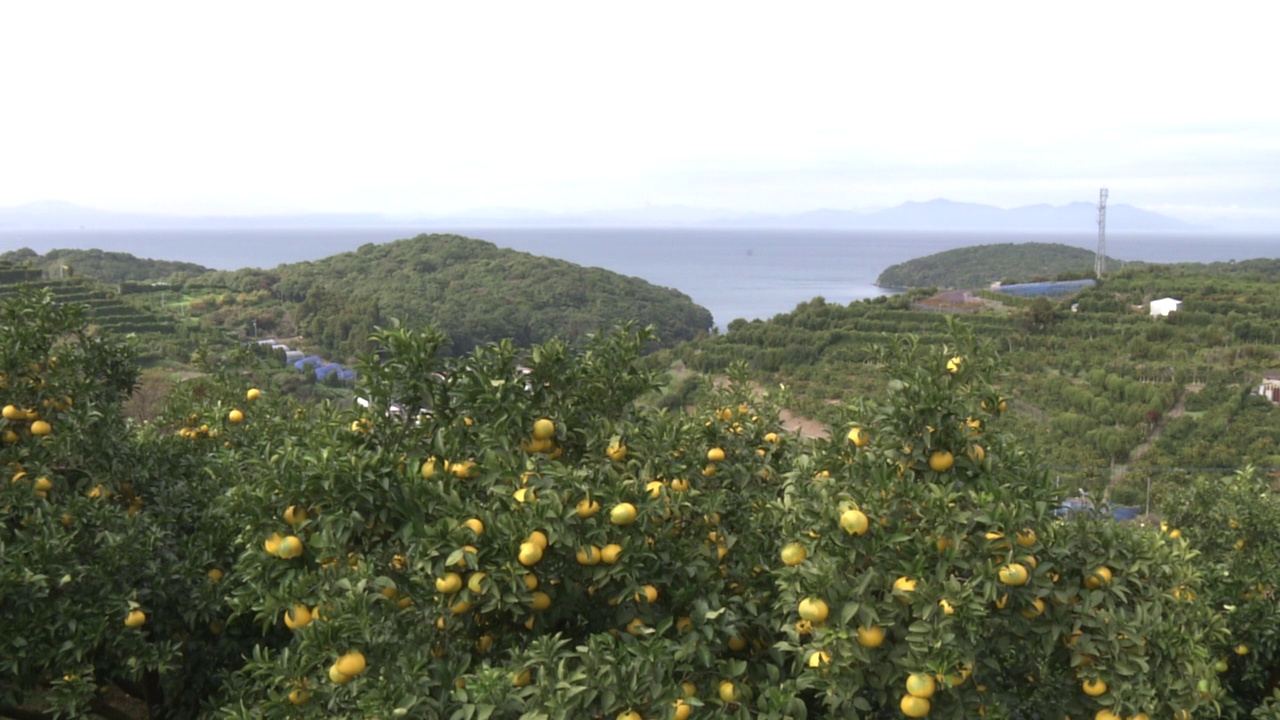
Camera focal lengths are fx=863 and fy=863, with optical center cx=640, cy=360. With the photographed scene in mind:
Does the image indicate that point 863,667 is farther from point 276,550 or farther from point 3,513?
point 3,513

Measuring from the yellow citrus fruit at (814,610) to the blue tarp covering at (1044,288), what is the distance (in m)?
42.7

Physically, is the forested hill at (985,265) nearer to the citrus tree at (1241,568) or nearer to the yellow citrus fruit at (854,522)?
the citrus tree at (1241,568)

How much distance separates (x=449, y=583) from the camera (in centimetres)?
248

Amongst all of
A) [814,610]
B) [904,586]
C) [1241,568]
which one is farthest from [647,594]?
[1241,568]

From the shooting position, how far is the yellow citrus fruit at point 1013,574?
2.39 m

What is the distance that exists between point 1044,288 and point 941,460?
4840 cm

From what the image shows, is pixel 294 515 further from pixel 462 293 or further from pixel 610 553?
pixel 462 293

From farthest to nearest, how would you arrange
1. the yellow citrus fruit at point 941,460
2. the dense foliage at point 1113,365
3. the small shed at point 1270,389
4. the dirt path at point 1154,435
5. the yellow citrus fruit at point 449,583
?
the small shed at point 1270,389, the dense foliage at point 1113,365, the dirt path at point 1154,435, the yellow citrus fruit at point 941,460, the yellow citrus fruit at point 449,583

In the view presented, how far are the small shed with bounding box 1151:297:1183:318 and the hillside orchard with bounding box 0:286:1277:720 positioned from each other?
3544cm

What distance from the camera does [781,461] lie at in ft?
12.7

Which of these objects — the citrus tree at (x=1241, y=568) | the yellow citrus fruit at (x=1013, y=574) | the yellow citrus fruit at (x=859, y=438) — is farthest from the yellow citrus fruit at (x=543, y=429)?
the citrus tree at (x=1241, y=568)

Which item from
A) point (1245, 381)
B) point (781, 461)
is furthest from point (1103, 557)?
point (1245, 381)

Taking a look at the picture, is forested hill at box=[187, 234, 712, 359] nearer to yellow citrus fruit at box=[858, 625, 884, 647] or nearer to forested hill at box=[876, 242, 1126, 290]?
forested hill at box=[876, 242, 1126, 290]

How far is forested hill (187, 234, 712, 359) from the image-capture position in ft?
157
